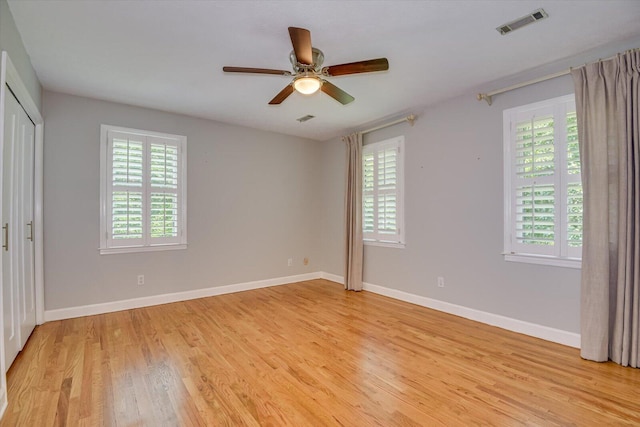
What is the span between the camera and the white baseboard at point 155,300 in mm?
3669

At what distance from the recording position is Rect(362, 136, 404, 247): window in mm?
4492

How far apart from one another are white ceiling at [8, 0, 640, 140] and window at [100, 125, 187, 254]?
0.64 meters

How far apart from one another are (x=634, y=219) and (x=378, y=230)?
2.82 meters

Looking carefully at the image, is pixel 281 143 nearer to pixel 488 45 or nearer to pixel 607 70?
pixel 488 45

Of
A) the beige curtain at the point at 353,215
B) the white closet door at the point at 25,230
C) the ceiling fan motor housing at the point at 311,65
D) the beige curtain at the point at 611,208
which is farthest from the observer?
the beige curtain at the point at 353,215

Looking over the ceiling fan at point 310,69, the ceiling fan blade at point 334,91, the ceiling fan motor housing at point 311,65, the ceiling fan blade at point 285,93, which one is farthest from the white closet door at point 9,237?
the ceiling fan blade at point 334,91

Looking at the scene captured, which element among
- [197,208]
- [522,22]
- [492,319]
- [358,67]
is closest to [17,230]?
[197,208]

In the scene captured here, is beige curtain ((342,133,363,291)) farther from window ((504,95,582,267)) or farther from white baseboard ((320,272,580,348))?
window ((504,95,582,267))

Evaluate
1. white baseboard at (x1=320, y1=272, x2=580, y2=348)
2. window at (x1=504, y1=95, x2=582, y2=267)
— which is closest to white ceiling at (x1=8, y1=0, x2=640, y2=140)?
window at (x1=504, y1=95, x2=582, y2=267)

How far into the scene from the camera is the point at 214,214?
4.77m

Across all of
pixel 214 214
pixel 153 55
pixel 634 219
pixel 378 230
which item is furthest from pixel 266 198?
pixel 634 219

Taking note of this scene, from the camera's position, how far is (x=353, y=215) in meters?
5.05

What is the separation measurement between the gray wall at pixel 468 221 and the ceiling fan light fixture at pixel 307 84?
2.13m

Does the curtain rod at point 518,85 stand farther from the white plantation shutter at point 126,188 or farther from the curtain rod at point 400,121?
the white plantation shutter at point 126,188
